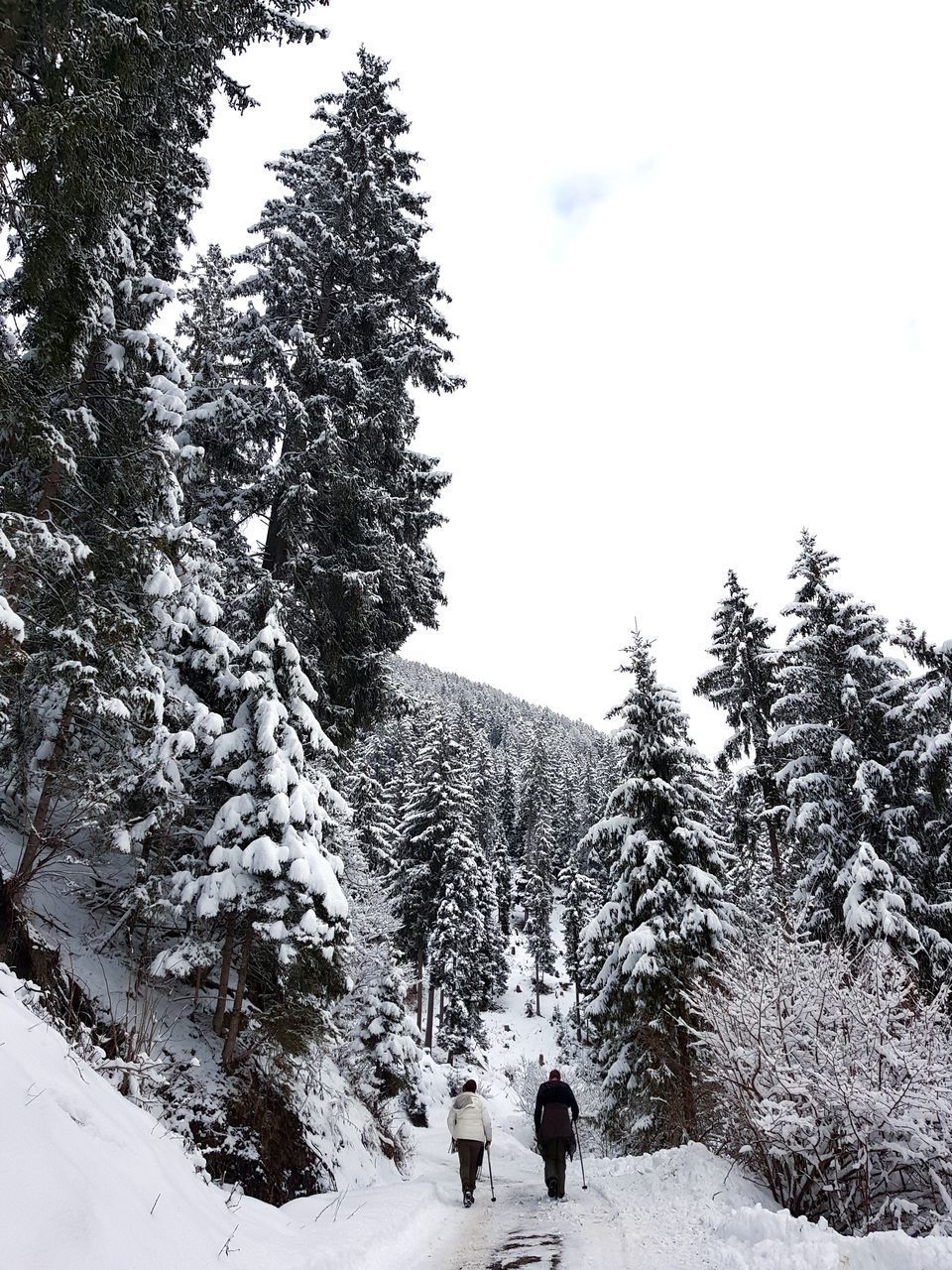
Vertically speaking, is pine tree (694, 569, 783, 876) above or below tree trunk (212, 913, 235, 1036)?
above

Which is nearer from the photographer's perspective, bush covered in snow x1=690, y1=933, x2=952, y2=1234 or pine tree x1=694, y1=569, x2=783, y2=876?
bush covered in snow x1=690, y1=933, x2=952, y2=1234

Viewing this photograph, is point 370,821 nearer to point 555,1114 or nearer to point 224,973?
point 224,973

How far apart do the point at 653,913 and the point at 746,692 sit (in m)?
7.63

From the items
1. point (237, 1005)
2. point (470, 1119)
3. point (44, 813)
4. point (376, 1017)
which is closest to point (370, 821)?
point (376, 1017)

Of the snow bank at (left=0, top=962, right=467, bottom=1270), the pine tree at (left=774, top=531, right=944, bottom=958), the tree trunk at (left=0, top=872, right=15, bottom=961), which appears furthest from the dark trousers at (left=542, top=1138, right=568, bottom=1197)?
the pine tree at (left=774, top=531, right=944, bottom=958)

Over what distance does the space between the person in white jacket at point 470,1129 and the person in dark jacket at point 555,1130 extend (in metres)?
0.75

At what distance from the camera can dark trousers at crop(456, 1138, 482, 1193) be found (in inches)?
379

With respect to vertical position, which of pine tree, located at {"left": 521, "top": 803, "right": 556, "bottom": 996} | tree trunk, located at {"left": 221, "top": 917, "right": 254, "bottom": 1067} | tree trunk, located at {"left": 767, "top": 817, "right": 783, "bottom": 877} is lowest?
pine tree, located at {"left": 521, "top": 803, "right": 556, "bottom": 996}

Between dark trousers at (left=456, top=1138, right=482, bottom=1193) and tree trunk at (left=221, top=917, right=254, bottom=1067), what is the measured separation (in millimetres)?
3471

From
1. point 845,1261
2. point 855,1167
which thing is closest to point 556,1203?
point 855,1167

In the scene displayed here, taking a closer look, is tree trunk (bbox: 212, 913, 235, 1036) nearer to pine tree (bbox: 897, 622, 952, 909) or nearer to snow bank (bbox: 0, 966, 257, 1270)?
snow bank (bbox: 0, 966, 257, 1270)

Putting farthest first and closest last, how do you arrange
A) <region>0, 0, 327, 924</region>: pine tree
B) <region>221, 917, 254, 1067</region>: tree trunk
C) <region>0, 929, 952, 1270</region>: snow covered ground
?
<region>221, 917, 254, 1067</region>: tree trunk
<region>0, 0, 327, 924</region>: pine tree
<region>0, 929, 952, 1270</region>: snow covered ground

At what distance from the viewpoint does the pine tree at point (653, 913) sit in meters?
16.1

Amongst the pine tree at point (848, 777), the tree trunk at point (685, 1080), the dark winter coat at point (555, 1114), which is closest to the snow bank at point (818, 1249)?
the dark winter coat at point (555, 1114)
